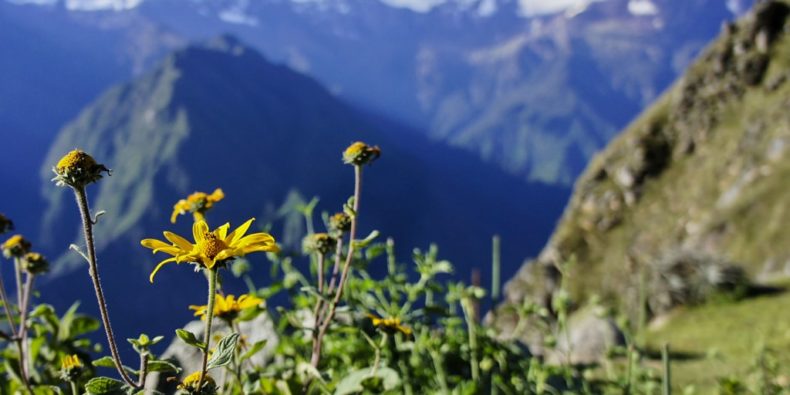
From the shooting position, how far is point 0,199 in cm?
18312

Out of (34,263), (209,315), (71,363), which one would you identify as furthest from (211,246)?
(34,263)

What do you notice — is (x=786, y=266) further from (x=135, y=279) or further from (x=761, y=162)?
(x=135, y=279)

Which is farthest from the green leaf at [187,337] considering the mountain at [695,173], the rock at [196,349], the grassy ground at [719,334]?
the mountain at [695,173]

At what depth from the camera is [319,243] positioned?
6.41 ft

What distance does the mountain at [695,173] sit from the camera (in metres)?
36.3

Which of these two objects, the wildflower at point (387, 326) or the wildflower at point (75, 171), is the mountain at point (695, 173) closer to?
the wildflower at point (387, 326)

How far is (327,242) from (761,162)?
4302 cm

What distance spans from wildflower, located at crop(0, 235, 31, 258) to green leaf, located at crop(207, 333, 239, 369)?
1201 mm

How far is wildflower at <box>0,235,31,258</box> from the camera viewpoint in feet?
6.37

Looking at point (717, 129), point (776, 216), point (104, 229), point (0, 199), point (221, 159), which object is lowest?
point (776, 216)

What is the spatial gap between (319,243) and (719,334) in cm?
886

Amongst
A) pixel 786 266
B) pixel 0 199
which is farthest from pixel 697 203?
pixel 0 199

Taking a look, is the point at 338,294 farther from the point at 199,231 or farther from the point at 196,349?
the point at 196,349

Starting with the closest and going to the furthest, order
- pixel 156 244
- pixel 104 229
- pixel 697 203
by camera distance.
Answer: pixel 156 244
pixel 697 203
pixel 104 229
